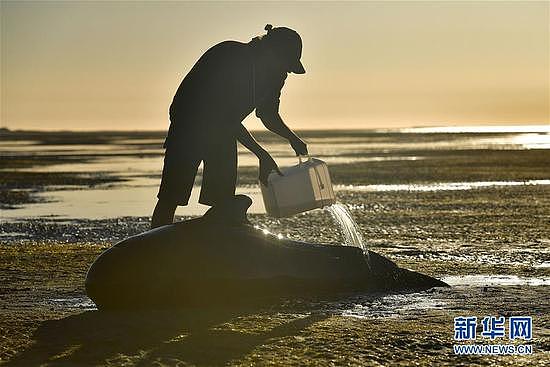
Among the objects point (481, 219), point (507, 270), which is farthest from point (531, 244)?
point (481, 219)

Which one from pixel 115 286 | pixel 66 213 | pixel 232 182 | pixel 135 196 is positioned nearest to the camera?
pixel 115 286

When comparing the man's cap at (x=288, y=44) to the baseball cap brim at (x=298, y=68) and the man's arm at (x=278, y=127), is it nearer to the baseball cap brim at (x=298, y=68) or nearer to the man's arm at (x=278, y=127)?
the baseball cap brim at (x=298, y=68)

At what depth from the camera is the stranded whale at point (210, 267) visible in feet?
40.1

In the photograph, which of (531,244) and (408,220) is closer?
(531,244)

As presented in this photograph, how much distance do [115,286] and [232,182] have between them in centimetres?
197

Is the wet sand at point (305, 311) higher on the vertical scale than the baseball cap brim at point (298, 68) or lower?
lower

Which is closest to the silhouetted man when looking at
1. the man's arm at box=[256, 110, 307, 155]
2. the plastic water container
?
the man's arm at box=[256, 110, 307, 155]

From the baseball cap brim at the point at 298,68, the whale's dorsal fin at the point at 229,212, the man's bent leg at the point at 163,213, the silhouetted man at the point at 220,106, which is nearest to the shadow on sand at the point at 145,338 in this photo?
the whale's dorsal fin at the point at 229,212

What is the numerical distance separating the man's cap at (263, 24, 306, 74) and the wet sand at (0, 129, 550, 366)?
2927mm

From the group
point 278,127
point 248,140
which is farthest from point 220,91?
point 278,127

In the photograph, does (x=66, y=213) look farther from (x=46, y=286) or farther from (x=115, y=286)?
(x=115, y=286)

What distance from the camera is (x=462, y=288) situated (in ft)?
44.3

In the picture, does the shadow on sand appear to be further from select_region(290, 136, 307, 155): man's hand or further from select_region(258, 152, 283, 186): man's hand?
select_region(290, 136, 307, 155): man's hand

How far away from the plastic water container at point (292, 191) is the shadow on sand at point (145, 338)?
1822 mm
